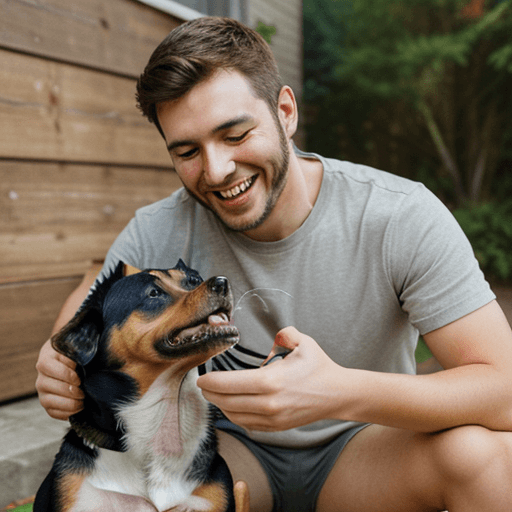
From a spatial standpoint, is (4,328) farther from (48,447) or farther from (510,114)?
(510,114)

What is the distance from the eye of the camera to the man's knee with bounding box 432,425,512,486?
4.72 ft

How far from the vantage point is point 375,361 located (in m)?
1.85

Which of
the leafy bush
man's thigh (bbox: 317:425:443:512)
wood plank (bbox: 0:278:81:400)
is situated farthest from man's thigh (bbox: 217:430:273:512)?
the leafy bush

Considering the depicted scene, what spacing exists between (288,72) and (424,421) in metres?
4.80

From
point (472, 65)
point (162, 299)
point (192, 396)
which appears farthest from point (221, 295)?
point (472, 65)

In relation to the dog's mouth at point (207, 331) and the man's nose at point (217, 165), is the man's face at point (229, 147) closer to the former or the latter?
the man's nose at point (217, 165)

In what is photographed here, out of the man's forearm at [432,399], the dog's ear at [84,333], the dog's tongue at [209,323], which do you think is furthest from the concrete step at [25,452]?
the man's forearm at [432,399]

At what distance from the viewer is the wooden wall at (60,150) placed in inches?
103

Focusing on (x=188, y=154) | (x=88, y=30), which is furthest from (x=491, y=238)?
(x=188, y=154)

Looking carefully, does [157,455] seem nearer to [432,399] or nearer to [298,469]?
[298,469]

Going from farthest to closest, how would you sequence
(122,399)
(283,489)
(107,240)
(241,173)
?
(107,240) < (283,489) < (241,173) < (122,399)

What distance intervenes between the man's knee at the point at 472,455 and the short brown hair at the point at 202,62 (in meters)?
1.13

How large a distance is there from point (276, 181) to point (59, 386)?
902 mm

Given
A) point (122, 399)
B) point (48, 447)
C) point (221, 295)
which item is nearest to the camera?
point (221, 295)
